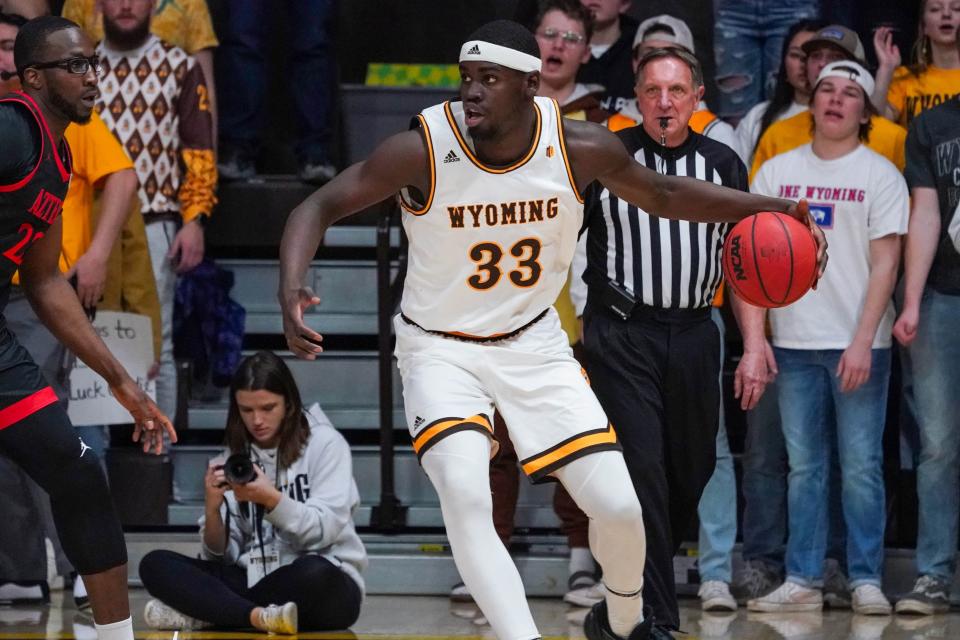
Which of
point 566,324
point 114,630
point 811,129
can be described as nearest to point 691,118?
point 811,129

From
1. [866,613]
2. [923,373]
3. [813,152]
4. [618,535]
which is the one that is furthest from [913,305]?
[618,535]

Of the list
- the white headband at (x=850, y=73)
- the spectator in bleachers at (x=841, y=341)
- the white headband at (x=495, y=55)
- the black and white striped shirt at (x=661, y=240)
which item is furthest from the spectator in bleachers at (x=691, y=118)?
the white headband at (x=495, y=55)

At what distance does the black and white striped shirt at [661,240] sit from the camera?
583 centimetres

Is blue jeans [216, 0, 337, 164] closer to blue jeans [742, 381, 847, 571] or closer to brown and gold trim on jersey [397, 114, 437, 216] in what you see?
blue jeans [742, 381, 847, 571]

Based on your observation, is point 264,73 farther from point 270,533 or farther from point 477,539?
point 477,539

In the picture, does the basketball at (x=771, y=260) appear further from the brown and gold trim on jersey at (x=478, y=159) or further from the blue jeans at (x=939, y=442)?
the blue jeans at (x=939, y=442)

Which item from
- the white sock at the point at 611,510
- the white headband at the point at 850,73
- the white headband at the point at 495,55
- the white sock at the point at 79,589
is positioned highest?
the white headband at the point at 495,55

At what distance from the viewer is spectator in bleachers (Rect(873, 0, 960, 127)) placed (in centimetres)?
719

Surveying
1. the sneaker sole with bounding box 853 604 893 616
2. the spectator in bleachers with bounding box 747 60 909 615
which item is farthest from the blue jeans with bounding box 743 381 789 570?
the sneaker sole with bounding box 853 604 893 616

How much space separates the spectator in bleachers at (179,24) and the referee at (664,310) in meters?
2.99

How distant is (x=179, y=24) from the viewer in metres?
8.19

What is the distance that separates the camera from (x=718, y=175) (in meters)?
5.95

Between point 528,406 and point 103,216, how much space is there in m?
2.78

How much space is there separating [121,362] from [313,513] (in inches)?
53.8
